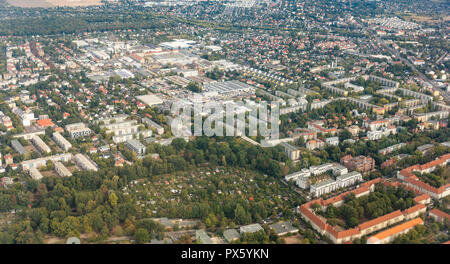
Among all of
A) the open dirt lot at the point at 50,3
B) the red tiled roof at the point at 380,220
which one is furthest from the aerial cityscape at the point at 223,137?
the open dirt lot at the point at 50,3

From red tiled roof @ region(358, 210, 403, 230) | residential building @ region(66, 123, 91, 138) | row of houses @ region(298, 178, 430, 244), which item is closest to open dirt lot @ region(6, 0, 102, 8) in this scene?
residential building @ region(66, 123, 91, 138)

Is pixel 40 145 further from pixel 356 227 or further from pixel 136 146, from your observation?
pixel 356 227

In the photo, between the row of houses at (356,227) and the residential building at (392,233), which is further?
the row of houses at (356,227)

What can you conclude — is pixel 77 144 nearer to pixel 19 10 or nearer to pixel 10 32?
pixel 10 32

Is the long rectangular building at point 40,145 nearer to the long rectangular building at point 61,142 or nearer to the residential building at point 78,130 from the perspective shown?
the long rectangular building at point 61,142

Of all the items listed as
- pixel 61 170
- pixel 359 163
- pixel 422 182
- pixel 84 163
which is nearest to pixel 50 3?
pixel 84 163

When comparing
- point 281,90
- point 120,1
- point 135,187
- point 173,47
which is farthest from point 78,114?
point 120,1

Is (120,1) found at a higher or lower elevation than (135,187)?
higher

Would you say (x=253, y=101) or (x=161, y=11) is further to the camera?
(x=161, y=11)
